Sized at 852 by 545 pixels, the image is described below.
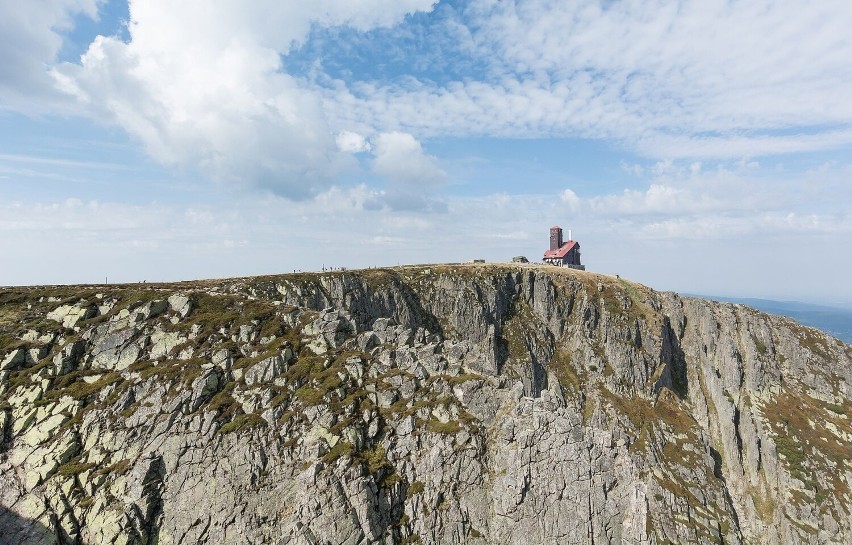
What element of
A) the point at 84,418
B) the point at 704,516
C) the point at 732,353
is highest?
the point at 84,418

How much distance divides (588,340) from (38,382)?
520ft

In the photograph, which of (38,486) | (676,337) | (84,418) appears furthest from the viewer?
(676,337)

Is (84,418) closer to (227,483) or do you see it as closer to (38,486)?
(38,486)

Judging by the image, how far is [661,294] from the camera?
183 metres

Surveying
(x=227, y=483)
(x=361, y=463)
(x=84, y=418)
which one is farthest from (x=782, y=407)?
(x=84, y=418)

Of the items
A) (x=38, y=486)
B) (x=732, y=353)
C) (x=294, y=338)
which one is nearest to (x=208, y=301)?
(x=294, y=338)

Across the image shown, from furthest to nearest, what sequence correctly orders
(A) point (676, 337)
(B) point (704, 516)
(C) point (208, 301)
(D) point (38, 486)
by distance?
(A) point (676, 337)
(B) point (704, 516)
(C) point (208, 301)
(D) point (38, 486)

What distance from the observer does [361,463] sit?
1902 inches

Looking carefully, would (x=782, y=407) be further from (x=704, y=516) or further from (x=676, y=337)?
(x=704, y=516)

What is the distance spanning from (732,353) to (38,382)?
19579 cm

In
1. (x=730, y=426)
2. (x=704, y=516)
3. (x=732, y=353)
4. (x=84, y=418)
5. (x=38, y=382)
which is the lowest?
(x=704, y=516)

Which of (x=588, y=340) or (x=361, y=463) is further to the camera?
(x=588, y=340)

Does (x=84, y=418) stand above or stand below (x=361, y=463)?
above

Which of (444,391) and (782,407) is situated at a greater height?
(444,391)
